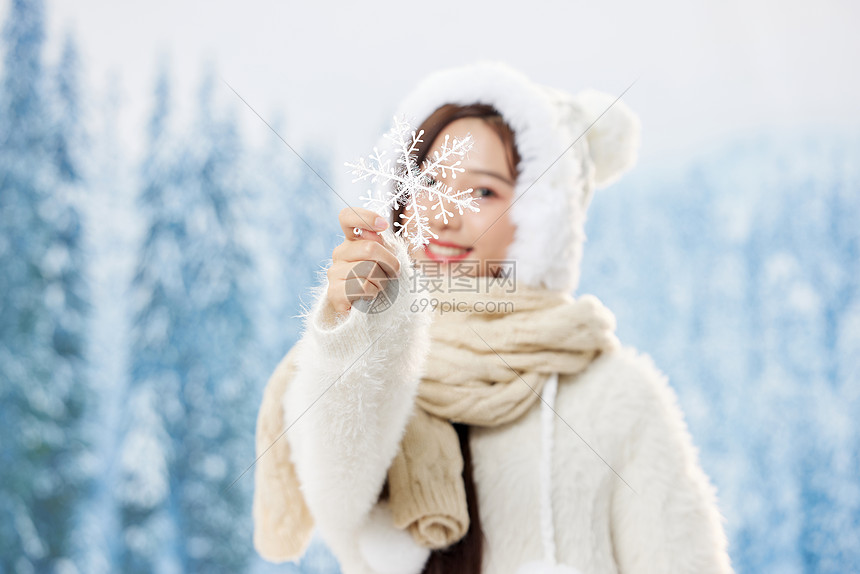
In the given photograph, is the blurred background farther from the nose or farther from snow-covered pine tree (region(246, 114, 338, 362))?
the nose

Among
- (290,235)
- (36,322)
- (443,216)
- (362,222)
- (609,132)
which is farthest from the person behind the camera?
(290,235)

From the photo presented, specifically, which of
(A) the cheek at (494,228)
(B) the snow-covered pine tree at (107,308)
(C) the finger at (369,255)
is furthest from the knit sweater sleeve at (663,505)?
(B) the snow-covered pine tree at (107,308)

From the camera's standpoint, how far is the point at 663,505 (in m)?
0.76

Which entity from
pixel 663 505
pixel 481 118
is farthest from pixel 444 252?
pixel 663 505

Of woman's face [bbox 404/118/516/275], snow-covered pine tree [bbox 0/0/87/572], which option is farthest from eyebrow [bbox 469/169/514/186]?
snow-covered pine tree [bbox 0/0/87/572]

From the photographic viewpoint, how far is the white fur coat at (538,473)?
63 cm

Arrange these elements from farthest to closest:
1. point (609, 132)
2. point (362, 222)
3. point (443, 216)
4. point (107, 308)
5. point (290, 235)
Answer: point (290, 235)
point (107, 308)
point (609, 132)
point (443, 216)
point (362, 222)

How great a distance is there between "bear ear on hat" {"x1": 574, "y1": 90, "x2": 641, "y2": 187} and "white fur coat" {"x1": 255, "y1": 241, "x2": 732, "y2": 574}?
28 cm

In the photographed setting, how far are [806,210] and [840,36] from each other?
577 mm

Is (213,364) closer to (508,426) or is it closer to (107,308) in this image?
(107,308)

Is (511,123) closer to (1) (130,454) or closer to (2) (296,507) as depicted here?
(2) (296,507)

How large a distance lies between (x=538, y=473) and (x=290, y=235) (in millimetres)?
1264

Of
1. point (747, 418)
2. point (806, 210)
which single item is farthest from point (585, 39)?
point (747, 418)

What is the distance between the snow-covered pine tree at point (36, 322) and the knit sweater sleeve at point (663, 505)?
1.40 meters
